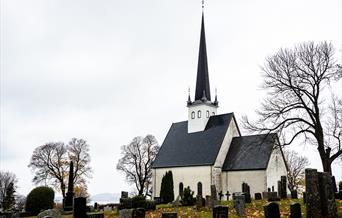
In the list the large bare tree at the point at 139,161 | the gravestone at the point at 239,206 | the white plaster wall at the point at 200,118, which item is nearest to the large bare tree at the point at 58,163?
the large bare tree at the point at 139,161

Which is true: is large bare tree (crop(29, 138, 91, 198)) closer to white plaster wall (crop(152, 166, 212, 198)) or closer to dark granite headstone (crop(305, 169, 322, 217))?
white plaster wall (crop(152, 166, 212, 198))

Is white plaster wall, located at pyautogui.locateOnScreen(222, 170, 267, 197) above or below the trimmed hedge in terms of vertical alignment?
above

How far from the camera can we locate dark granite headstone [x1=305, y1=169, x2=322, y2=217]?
9.49 m

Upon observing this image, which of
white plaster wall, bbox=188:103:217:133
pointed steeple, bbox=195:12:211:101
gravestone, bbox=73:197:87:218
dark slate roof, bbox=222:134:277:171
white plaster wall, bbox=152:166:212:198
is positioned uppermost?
pointed steeple, bbox=195:12:211:101

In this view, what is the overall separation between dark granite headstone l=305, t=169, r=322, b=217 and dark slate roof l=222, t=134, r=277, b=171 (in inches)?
861

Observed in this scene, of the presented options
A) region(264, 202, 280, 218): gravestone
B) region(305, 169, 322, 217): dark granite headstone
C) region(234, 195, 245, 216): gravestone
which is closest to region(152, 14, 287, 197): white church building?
region(234, 195, 245, 216): gravestone

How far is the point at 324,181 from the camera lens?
9758 millimetres

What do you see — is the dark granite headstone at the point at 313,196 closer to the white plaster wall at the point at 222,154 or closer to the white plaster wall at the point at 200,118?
the white plaster wall at the point at 222,154

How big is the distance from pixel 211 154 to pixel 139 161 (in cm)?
1941

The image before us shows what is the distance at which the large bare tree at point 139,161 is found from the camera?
5084 centimetres

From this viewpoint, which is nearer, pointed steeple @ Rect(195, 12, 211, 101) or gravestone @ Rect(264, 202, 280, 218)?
gravestone @ Rect(264, 202, 280, 218)

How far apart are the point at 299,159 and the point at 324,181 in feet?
137

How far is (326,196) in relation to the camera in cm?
960

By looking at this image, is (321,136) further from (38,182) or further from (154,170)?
(38,182)
